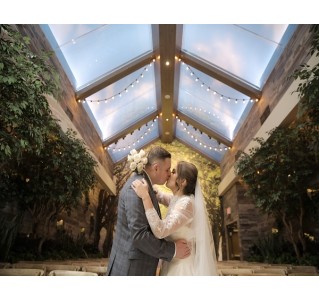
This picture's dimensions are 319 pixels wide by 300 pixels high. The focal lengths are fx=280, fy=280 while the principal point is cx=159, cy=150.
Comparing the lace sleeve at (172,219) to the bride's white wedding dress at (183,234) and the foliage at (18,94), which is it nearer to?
the bride's white wedding dress at (183,234)

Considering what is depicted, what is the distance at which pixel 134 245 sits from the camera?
151 centimetres

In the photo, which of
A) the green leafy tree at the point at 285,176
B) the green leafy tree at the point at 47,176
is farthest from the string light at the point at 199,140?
the green leafy tree at the point at 47,176

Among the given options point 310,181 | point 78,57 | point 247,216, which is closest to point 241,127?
point 247,216

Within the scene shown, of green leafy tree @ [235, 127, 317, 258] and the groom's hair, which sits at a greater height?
green leafy tree @ [235, 127, 317, 258]

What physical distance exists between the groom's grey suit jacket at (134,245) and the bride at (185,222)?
4cm

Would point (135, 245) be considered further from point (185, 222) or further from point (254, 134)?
point (254, 134)

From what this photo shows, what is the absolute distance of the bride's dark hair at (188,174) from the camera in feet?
6.89

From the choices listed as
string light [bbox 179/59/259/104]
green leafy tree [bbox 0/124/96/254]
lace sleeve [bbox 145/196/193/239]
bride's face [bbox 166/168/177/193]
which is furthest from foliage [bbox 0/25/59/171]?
string light [bbox 179/59/259/104]

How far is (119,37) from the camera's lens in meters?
6.20

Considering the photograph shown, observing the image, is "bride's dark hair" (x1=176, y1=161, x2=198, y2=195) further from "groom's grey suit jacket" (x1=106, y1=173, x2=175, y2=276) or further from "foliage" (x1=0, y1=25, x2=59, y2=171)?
"foliage" (x1=0, y1=25, x2=59, y2=171)

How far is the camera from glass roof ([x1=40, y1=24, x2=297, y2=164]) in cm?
583

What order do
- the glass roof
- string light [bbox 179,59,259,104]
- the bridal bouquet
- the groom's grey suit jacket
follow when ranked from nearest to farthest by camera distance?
the groom's grey suit jacket, the bridal bouquet, the glass roof, string light [bbox 179,59,259,104]

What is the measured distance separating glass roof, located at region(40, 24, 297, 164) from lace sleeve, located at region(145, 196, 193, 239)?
4800 mm
